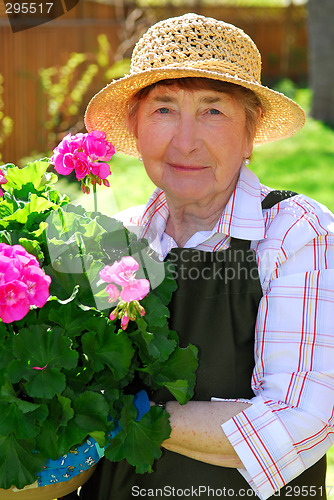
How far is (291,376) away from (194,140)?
74 cm

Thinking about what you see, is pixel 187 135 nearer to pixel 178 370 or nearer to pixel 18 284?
pixel 178 370

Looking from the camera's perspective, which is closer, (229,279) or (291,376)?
(291,376)

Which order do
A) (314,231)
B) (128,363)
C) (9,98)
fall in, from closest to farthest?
(128,363), (314,231), (9,98)

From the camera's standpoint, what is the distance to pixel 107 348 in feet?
4.78

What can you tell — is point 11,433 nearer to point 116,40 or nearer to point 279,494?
point 279,494

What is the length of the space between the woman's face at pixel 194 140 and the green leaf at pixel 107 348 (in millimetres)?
651

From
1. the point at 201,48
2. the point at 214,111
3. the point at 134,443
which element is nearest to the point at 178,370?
the point at 134,443

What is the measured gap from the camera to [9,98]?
8.35 metres

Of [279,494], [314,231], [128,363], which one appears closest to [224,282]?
[314,231]

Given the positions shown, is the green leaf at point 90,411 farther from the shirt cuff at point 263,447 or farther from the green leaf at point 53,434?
the shirt cuff at point 263,447

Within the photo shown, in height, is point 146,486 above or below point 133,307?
below

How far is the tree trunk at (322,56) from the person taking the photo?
39.7 feet

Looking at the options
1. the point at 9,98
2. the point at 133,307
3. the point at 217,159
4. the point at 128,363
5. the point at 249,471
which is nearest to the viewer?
the point at 133,307

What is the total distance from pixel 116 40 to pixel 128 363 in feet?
37.4
